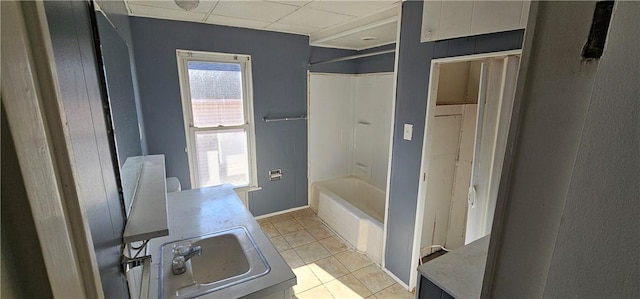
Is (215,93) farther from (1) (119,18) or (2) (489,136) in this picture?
(2) (489,136)

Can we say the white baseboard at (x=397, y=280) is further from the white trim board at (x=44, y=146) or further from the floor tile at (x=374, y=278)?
the white trim board at (x=44, y=146)

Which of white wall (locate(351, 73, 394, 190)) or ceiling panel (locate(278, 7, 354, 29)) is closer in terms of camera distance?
ceiling panel (locate(278, 7, 354, 29))

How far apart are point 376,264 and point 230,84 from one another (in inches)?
94.5

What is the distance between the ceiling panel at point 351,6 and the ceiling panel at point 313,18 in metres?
0.11

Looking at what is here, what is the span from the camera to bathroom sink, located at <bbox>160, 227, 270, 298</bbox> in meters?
1.20

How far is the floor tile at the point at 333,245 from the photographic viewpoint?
2.82 metres

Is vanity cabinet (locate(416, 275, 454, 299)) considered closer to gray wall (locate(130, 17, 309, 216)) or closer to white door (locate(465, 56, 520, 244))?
white door (locate(465, 56, 520, 244))

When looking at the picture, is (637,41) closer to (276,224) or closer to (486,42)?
(486,42)

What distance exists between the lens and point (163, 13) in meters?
2.38

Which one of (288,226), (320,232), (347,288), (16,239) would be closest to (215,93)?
(288,226)

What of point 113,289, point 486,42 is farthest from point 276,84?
point 113,289

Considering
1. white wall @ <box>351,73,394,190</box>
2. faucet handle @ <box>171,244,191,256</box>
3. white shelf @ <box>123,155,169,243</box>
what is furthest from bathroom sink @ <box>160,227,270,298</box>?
white wall @ <box>351,73,394,190</box>

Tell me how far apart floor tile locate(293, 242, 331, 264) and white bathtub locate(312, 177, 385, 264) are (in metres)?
0.30

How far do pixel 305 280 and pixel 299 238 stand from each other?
690 millimetres
